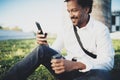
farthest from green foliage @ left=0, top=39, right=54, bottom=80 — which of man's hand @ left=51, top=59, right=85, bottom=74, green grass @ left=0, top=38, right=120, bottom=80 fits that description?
man's hand @ left=51, top=59, right=85, bottom=74

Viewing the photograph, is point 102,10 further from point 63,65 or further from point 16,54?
point 63,65

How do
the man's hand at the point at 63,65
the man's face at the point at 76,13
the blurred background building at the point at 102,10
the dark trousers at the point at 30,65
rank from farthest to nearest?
the blurred background building at the point at 102,10 < the man's face at the point at 76,13 < the dark trousers at the point at 30,65 < the man's hand at the point at 63,65

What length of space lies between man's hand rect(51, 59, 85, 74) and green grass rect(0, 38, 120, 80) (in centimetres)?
94

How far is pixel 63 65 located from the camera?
197 cm

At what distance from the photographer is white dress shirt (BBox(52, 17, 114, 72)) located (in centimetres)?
208

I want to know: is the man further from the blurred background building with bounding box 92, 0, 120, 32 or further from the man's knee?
the blurred background building with bounding box 92, 0, 120, 32

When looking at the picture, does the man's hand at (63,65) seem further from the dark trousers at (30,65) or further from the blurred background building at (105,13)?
the blurred background building at (105,13)

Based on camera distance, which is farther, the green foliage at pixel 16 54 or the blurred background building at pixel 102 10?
the blurred background building at pixel 102 10

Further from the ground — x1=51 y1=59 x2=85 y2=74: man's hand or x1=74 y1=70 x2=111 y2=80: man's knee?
x1=51 y1=59 x2=85 y2=74: man's hand

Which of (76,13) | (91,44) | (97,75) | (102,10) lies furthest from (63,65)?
(102,10)


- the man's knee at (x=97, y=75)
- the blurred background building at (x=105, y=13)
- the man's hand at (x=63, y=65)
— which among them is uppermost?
the blurred background building at (x=105, y=13)

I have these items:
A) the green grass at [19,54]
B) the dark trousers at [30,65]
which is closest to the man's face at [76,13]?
the dark trousers at [30,65]

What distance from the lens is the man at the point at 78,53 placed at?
2.05m

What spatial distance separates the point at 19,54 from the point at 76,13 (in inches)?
63.5
